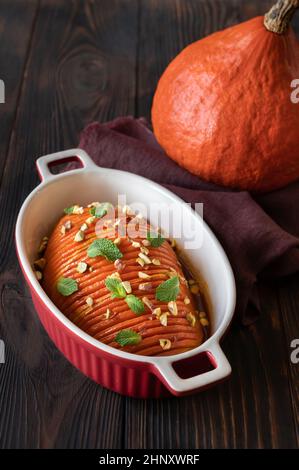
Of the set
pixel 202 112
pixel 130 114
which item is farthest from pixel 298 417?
pixel 130 114

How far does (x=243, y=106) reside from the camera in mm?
1116

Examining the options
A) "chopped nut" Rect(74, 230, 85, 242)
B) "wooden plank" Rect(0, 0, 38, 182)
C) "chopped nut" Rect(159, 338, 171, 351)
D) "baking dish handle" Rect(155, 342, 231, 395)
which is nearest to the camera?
"baking dish handle" Rect(155, 342, 231, 395)

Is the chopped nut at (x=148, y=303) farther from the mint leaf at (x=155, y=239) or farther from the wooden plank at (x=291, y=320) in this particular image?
the wooden plank at (x=291, y=320)

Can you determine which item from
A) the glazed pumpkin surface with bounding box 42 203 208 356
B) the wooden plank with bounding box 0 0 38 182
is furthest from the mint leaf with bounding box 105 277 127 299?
the wooden plank with bounding box 0 0 38 182

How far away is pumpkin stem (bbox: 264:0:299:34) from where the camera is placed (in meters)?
1.07

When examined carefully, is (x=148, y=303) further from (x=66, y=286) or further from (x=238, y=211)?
(x=238, y=211)

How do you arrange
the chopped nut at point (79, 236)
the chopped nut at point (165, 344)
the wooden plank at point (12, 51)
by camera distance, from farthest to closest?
the wooden plank at point (12, 51)
the chopped nut at point (79, 236)
the chopped nut at point (165, 344)

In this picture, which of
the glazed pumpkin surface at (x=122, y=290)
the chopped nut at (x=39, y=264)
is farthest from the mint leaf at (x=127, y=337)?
the chopped nut at (x=39, y=264)

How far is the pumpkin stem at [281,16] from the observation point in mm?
1068

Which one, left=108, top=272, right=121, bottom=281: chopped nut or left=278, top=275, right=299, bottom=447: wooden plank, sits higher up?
left=108, top=272, right=121, bottom=281: chopped nut

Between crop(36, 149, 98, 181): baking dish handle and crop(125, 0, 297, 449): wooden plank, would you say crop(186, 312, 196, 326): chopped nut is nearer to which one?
crop(125, 0, 297, 449): wooden plank

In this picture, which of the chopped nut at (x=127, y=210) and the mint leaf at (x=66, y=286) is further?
the chopped nut at (x=127, y=210)

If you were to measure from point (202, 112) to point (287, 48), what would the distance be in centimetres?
18

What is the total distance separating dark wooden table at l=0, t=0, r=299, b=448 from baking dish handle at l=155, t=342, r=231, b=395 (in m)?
0.17
